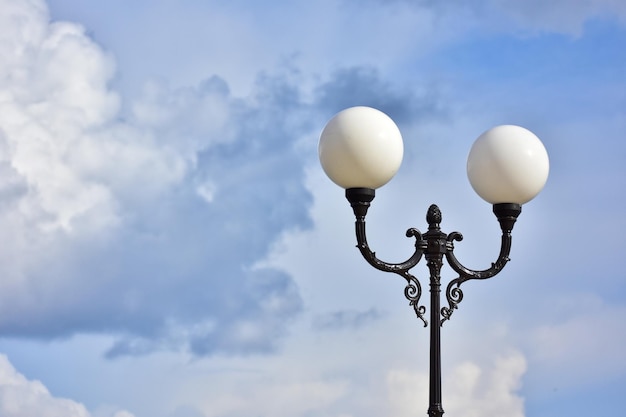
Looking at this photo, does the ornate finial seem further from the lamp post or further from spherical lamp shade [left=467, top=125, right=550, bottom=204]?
spherical lamp shade [left=467, top=125, right=550, bottom=204]

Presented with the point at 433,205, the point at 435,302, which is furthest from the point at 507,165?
the point at 435,302

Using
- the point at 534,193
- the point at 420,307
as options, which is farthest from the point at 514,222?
the point at 420,307

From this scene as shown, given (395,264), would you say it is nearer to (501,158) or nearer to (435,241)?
(435,241)

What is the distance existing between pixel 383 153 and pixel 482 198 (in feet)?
3.12

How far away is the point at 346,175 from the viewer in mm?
8789

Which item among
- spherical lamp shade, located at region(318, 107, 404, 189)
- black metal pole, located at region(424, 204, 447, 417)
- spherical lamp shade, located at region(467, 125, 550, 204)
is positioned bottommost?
black metal pole, located at region(424, 204, 447, 417)

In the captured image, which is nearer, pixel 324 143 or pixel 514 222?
pixel 324 143

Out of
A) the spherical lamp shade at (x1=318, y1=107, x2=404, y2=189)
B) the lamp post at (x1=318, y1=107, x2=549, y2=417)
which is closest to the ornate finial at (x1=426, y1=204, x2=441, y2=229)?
the lamp post at (x1=318, y1=107, x2=549, y2=417)

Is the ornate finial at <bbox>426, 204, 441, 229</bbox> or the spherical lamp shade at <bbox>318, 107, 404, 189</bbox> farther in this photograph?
the ornate finial at <bbox>426, 204, 441, 229</bbox>

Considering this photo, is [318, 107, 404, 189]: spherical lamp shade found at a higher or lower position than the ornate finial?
higher

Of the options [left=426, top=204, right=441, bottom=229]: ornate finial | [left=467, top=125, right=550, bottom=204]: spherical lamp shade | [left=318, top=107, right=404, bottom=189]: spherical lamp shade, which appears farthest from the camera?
[left=467, top=125, right=550, bottom=204]: spherical lamp shade

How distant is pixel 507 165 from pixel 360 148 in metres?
1.09

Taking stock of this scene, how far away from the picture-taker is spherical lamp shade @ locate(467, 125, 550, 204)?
30.1 feet

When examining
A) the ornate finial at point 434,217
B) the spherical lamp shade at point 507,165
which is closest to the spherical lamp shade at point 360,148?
the ornate finial at point 434,217
